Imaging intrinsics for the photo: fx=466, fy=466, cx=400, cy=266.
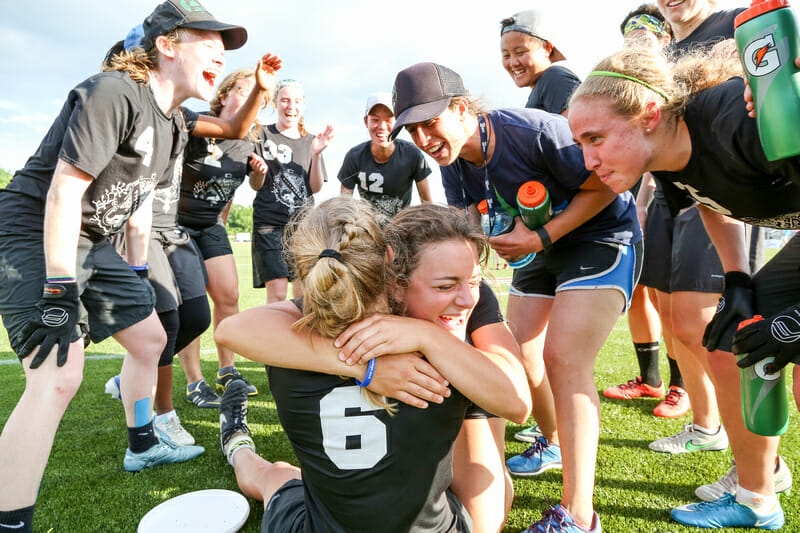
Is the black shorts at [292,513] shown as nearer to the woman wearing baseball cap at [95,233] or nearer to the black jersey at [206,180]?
the woman wearing baseball cap at [95,233]

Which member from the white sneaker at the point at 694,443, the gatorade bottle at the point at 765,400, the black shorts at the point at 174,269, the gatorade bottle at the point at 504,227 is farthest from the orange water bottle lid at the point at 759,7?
the black shorts at the point at 174,269

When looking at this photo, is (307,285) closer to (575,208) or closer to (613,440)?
(575,208)

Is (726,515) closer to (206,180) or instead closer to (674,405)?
(674,405)

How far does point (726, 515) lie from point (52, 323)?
3.08 m

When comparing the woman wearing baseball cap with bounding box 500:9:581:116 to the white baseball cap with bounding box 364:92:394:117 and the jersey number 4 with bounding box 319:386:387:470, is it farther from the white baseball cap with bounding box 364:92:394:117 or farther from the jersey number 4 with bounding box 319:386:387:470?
the jersey number 4 with bounding box 319:386:387:470

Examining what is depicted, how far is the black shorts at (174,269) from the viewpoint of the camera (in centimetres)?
314

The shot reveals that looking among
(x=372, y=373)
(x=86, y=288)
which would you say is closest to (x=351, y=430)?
(x=372, y=373)

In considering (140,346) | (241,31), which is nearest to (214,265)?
(140,346)

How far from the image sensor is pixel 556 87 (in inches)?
130

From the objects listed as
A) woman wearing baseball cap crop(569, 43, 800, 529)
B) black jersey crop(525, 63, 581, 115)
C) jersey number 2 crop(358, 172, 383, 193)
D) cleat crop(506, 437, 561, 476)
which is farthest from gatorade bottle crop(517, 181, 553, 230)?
jersey number 2 crop(358, 172, 383, 193)

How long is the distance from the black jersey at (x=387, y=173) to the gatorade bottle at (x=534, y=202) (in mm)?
3090

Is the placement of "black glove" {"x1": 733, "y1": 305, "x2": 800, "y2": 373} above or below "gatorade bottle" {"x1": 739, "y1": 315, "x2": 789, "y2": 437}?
above

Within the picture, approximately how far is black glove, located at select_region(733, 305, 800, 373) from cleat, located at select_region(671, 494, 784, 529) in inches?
32.3

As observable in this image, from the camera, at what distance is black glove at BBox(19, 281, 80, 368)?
1.94 m
